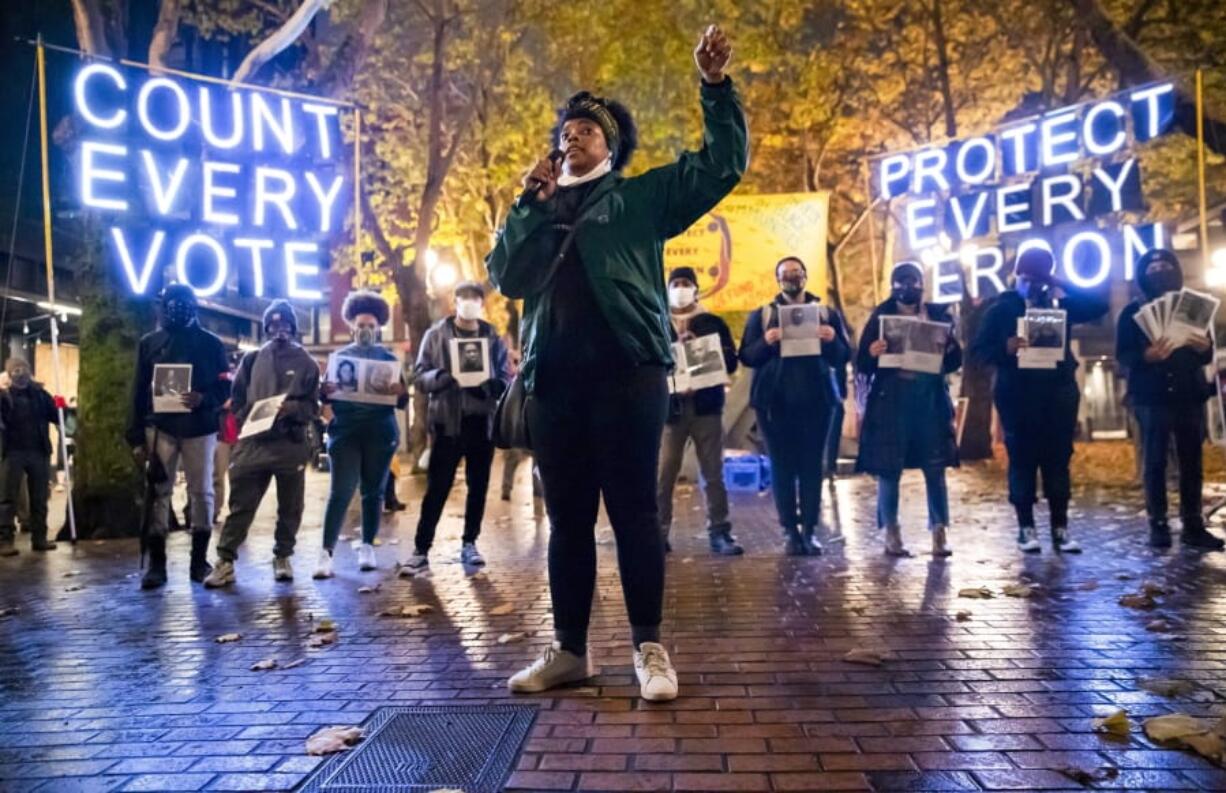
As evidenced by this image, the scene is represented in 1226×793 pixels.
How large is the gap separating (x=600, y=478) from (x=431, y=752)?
1.19 m

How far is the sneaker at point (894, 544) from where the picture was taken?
263 inches

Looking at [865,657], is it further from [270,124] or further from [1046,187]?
[1046,187]

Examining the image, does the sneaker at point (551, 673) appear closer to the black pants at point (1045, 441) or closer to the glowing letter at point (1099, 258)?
the black pants at point (1045, 441)

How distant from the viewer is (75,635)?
4.78m

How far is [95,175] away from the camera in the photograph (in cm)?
997

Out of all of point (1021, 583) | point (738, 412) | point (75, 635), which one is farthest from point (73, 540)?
point (738, 412)

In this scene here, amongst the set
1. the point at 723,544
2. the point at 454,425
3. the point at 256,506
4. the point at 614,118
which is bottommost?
the point at 723,544

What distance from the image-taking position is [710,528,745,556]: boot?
23.0 feet

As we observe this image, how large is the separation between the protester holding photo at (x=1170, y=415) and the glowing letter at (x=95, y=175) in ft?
34.4

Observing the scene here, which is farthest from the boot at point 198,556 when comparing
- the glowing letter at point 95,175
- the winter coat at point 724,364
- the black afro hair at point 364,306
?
the glowing letter at point 95,175

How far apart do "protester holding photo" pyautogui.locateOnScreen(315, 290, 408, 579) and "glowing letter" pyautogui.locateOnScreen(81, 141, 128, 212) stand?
15.9ft

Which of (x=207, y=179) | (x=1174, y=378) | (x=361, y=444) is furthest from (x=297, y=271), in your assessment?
(x=1174, y=378)

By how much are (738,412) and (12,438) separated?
12.4 metres

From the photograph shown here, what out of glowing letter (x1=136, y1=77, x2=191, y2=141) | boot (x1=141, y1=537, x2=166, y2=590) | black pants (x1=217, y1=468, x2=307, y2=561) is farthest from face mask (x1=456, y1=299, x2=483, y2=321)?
glowing letter (x1=136, y1=77, x2=191, y2=141)
